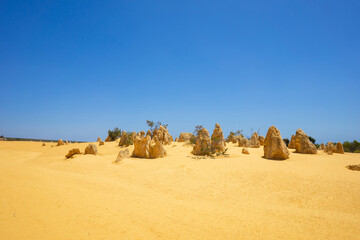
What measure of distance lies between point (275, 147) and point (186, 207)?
37.5 ft

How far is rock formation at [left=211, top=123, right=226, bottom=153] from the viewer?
17.5 m

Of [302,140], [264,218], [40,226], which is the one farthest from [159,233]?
[302,140]

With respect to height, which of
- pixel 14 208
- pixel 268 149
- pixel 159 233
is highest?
pixel 268 149

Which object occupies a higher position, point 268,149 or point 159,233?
point 268,149

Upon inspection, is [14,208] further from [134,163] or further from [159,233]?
[134,163]

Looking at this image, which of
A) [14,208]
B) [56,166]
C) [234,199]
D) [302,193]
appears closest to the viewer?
[14,208]

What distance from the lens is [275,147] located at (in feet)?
48.0

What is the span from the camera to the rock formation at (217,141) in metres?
17.5

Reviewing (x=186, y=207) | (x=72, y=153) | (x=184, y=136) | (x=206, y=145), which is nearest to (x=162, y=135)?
(x=184, y=136)

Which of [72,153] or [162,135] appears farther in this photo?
[162,135]

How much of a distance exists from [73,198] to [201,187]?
5.29 meters

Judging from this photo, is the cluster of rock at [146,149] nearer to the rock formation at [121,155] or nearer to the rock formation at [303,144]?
the rock formation at [121,155]

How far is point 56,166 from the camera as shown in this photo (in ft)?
39.2

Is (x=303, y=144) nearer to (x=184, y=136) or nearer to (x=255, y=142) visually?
(x=255, y=142)
